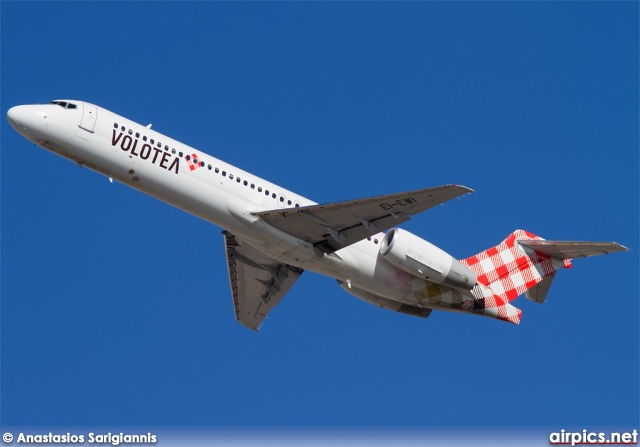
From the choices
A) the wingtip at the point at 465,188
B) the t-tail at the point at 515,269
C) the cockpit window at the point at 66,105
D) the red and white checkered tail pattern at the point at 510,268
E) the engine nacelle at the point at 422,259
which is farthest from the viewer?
the red and white checkered tail pattern at the point at 510,268

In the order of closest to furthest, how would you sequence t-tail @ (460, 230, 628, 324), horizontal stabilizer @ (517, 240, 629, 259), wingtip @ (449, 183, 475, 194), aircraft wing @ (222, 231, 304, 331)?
wingtip @ (449, 183, 475, 194), horizontal stabilizer @ (517, 240, 629, 259), t-tail @ (460, 230, 628, 324), aircraft wing @ (222, 231, 304, 331)

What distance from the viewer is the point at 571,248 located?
103ft

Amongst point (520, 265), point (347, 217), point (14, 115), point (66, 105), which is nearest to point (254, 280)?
point (347, 217)

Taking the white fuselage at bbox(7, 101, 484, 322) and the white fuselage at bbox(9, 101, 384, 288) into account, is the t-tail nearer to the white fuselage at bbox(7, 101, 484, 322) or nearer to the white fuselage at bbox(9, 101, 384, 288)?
the white fuselage at bbox(7, 101, 484, 322)

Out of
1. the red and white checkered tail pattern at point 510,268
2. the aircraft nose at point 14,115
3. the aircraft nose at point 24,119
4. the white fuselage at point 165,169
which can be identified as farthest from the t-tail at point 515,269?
the aircraft nose at point 14,115

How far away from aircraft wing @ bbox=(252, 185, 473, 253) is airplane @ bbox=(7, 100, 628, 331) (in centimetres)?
3

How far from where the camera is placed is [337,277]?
1185 inches

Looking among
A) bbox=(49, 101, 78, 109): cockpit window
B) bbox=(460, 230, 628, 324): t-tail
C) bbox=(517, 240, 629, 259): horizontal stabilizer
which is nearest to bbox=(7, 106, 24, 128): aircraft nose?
bbox=(49, 101, 78, 109): cockpit window

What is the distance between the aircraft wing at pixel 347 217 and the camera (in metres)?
27.1

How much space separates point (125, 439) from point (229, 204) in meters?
6.70

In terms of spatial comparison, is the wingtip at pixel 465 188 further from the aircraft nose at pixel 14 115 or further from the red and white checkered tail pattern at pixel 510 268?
the aircraft nose at pixel 14 115

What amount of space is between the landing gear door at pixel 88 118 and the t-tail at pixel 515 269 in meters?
11.4

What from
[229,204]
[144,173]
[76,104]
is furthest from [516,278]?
[76,104]

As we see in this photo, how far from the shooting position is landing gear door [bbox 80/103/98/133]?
27.7 meters
